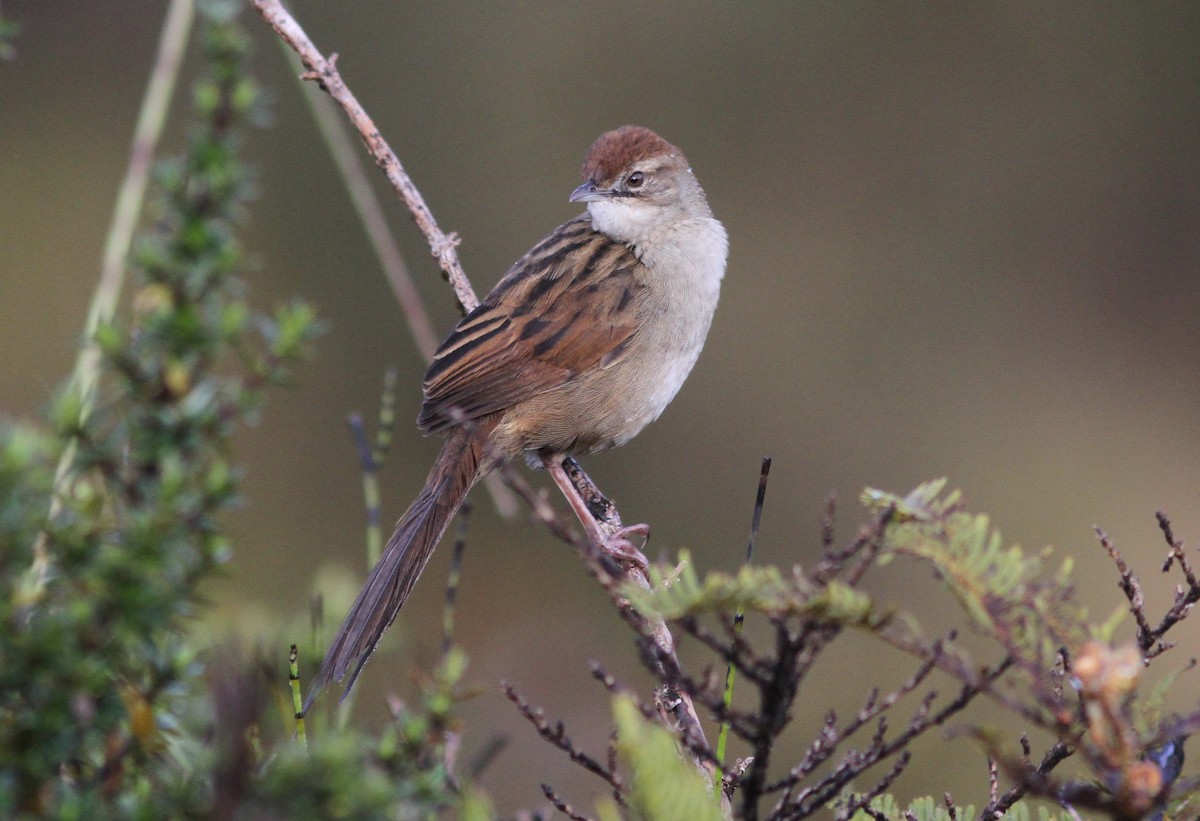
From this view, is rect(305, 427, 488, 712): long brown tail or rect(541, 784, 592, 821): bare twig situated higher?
rect(305, 427, 488, 712): long brown tail

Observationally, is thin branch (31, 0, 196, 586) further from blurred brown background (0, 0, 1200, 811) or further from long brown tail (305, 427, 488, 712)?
blurred brown background (0, 0, 1200, 811)

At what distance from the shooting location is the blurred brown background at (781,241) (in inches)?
279

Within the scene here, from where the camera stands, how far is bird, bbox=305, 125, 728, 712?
4.34m

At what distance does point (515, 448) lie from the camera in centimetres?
446

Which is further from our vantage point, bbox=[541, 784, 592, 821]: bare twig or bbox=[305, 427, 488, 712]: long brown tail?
bbox=[305, 427, 488, 712]: long brown tail

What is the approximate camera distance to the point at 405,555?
363 cm

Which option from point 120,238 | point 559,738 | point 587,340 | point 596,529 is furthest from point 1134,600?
point 587,340

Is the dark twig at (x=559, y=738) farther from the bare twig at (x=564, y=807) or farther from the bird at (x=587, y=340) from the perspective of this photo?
the bird at (x=587, y=340)

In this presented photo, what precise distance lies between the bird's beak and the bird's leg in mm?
1010

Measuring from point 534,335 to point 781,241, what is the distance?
4103mm

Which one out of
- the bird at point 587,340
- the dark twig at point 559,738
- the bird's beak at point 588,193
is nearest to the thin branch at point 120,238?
the dark twig at point 559,738

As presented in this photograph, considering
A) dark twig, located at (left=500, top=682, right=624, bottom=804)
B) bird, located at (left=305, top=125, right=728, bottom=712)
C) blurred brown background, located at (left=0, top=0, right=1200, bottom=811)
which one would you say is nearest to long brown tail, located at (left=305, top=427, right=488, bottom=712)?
bird, located at (left=305, top=125, right=728, bottom=712)

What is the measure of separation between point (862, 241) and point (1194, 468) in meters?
2.46

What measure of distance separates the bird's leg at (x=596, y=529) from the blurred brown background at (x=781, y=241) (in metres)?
1.81
